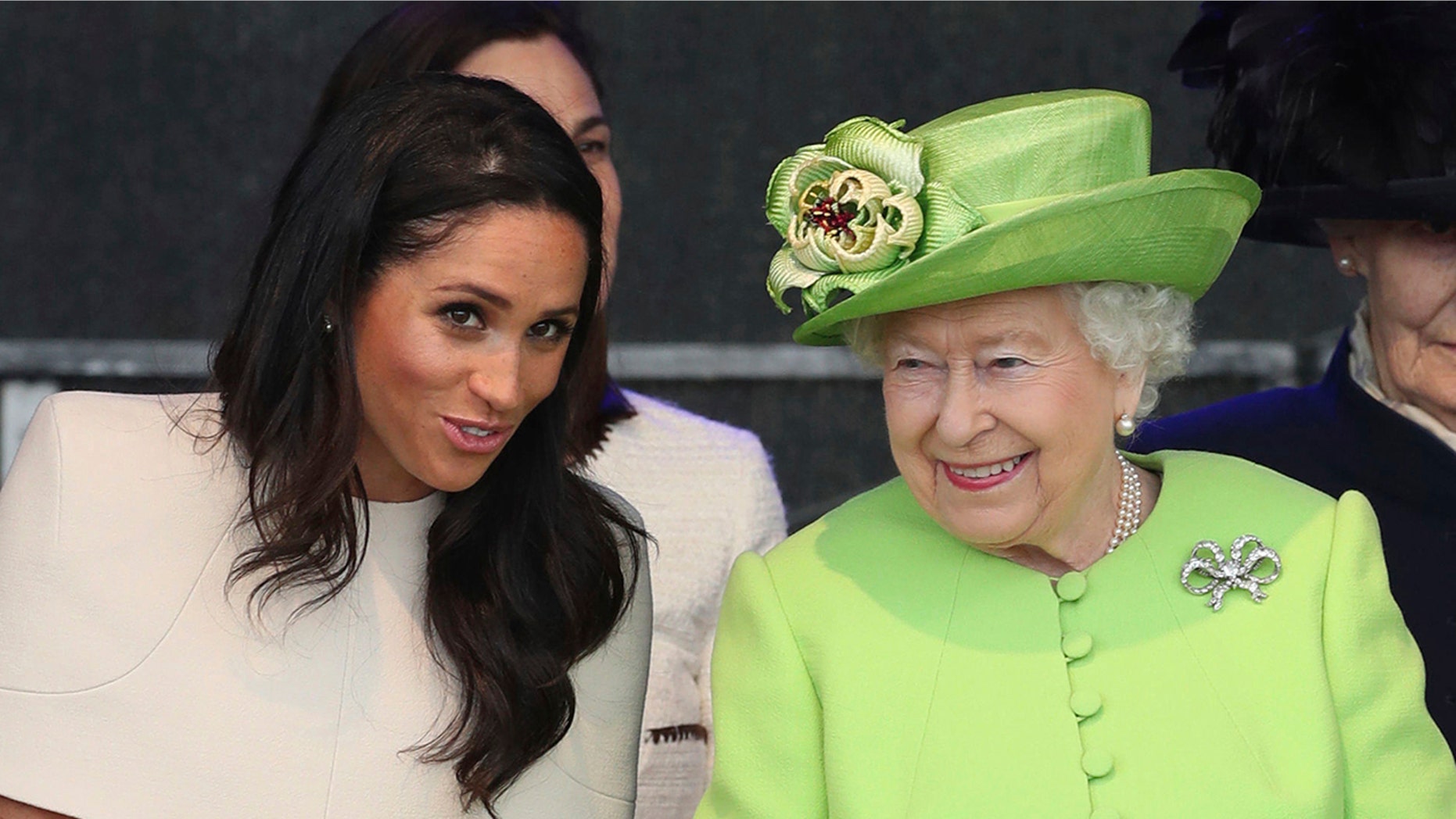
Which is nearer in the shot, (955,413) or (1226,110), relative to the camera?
(955,413)

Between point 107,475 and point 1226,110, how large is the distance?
188 centimetres

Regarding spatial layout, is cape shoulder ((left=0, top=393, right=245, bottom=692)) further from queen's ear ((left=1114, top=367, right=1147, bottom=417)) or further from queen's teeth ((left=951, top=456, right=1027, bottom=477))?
queen's ear ((left=1114, top=367, right=1147, bottom=417))

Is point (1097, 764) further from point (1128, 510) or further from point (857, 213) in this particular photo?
point (857, 213)

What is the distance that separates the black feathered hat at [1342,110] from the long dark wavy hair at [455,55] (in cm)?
115

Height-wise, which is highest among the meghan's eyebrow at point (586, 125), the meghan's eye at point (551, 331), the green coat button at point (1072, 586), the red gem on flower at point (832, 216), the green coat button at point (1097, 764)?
the red gem on flower at point (832, 216)

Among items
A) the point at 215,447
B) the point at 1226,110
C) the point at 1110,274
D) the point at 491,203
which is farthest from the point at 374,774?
the point at 1226,110

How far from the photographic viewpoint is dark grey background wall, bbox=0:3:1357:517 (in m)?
4.75

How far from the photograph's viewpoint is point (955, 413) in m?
2.55

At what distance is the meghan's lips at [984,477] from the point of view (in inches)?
103

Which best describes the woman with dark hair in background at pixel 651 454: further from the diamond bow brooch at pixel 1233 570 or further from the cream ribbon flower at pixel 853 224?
the diamond bow brooch at pixel 1233 570

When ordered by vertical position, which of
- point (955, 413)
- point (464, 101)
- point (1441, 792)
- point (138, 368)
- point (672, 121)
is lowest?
point (138, 368)

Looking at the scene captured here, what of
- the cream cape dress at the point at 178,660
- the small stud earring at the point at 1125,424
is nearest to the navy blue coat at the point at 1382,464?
the small stud earring at the point at 1125,424

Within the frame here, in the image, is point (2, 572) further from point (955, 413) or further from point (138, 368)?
point (138, 368)

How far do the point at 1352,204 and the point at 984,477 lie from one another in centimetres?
91
